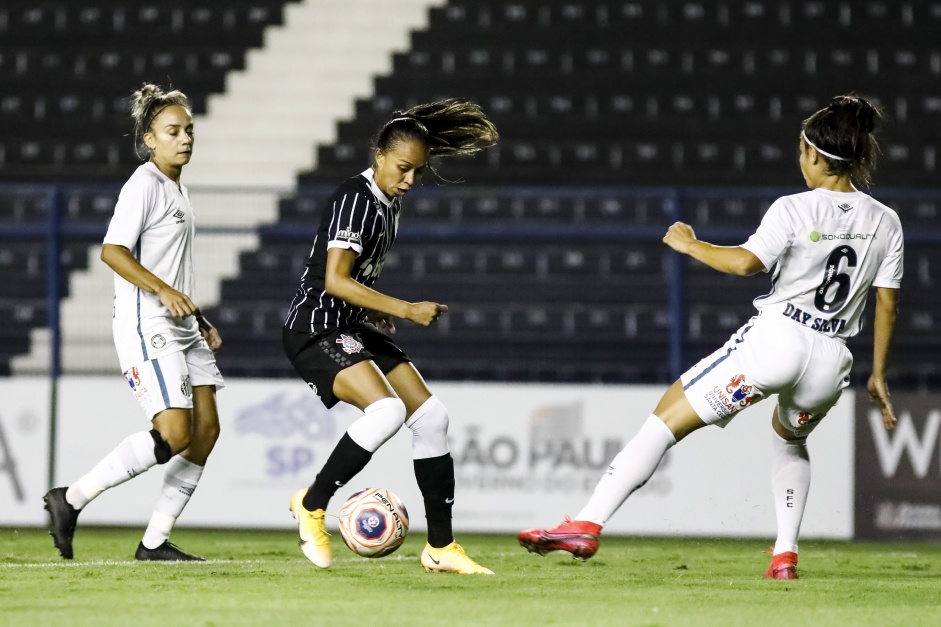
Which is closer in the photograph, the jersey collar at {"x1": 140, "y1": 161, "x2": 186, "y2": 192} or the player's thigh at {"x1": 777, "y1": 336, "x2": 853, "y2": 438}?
the player's thigh at {"x1": 777, "y1": 336, "x2": 853, "y2": 438}

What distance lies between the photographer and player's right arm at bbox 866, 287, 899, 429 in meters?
5.26

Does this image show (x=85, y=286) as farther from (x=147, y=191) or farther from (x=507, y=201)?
(x=147, y=191)

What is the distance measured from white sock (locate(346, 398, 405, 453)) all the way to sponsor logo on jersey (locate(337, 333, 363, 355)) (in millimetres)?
239

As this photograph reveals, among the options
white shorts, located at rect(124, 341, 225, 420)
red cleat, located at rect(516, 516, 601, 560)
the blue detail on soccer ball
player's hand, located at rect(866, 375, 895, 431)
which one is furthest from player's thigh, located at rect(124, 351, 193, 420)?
player's hand, located at rect(866, 375, 895, 431)

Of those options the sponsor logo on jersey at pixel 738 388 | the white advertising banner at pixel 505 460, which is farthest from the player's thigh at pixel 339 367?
the white advertising banner at pixel 505 460

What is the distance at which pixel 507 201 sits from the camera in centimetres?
929

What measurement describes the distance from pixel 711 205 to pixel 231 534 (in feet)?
12.5

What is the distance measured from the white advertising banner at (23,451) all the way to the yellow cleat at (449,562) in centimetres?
402

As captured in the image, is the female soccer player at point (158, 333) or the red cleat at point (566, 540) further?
the female soccer player at point (158, 333)

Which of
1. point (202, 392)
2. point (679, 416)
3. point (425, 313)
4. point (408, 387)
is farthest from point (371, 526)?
point (679, 416)

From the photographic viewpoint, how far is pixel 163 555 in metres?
5.85

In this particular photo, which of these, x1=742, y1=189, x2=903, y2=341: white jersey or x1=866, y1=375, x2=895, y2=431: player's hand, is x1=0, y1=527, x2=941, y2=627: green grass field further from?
x1=742, y1=189, x2=903, y2=341: white jersey

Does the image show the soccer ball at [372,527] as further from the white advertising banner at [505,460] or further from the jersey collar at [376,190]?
the white advertising banner at [505,460]

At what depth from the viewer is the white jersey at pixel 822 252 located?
4988mm
